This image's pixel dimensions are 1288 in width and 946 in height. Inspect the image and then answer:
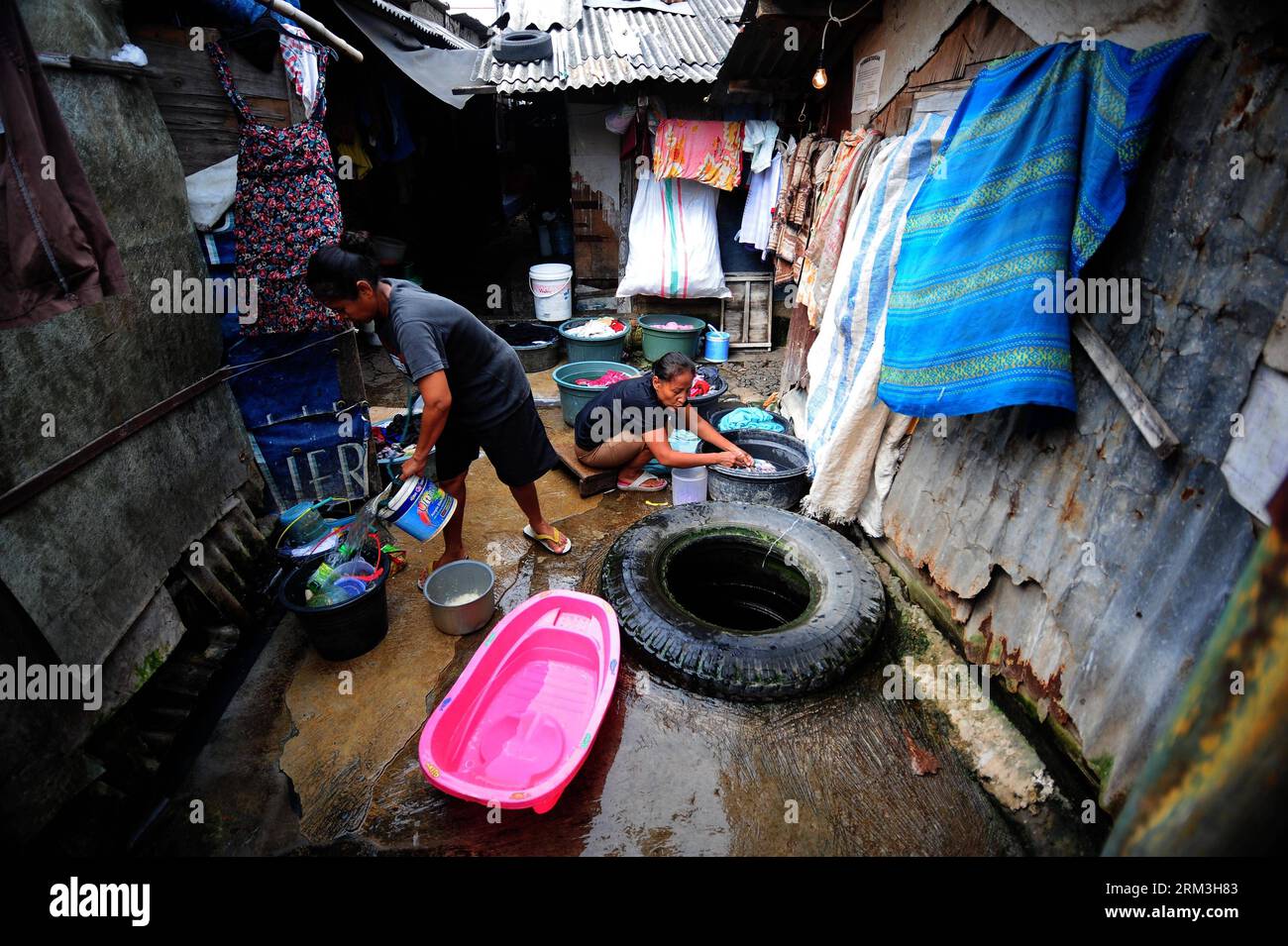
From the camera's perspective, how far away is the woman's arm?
119 inches

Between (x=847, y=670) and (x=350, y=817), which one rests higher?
(x=847, y=670)

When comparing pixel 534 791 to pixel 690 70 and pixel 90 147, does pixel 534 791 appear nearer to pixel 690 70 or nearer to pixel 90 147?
pixel 90 147

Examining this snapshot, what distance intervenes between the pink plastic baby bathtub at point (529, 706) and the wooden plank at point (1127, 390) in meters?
2.38

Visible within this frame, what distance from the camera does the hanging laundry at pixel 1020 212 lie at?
212cm

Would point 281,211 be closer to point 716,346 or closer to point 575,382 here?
point 575,382

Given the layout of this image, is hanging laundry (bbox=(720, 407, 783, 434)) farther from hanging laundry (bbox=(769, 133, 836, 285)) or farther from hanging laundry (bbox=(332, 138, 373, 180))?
hanging laundry (bbox=(332, 138, 373, 180))

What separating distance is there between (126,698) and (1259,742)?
3946 millimetres

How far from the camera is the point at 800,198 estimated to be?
17.9 feet

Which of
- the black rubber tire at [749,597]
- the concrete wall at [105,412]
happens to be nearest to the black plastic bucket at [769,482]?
the black rubber tire at [749,597]

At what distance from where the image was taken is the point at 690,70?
6684mm

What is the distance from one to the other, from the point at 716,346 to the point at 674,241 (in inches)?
61.3

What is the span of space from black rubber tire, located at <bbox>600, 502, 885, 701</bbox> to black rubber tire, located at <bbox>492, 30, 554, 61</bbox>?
259 inches

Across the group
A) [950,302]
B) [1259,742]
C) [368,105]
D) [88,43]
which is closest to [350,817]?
[1259,742]

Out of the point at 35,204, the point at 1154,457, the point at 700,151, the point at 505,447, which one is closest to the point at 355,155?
the point at 700,151
